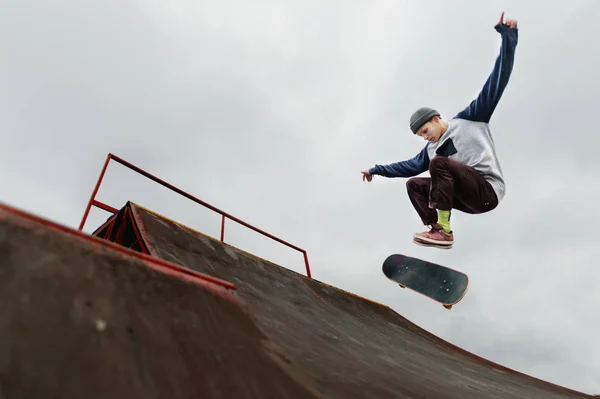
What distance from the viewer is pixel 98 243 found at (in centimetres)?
186

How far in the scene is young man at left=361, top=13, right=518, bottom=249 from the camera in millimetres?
5578

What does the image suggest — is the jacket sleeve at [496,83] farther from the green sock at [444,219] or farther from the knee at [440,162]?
the green sock at [444,219]

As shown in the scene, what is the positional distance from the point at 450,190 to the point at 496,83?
1.76 meters

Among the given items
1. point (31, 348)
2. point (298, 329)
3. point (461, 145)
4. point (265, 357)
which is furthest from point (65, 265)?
point (461, 145)

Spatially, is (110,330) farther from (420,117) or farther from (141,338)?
(420,117)

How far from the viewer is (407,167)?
7488mm

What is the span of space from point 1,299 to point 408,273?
730cm

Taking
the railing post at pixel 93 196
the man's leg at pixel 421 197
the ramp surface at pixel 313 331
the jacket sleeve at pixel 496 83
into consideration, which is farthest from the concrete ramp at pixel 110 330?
the jacket sleeve at pixel 496 83

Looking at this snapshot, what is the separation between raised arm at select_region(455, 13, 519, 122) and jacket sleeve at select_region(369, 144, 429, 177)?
129 cm

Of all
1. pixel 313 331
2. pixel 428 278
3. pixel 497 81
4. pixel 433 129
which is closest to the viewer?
pixel 313 331

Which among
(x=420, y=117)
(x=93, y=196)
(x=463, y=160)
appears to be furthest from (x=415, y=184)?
(x=93, y=196)

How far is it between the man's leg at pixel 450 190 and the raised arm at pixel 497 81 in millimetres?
1007

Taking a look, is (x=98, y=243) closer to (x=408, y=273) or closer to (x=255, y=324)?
(x=255, y=324)

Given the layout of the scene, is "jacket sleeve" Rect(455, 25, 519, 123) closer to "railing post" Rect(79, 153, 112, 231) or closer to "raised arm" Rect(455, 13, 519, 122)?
"raised arm" Rect(455, 13, 519, 122)
